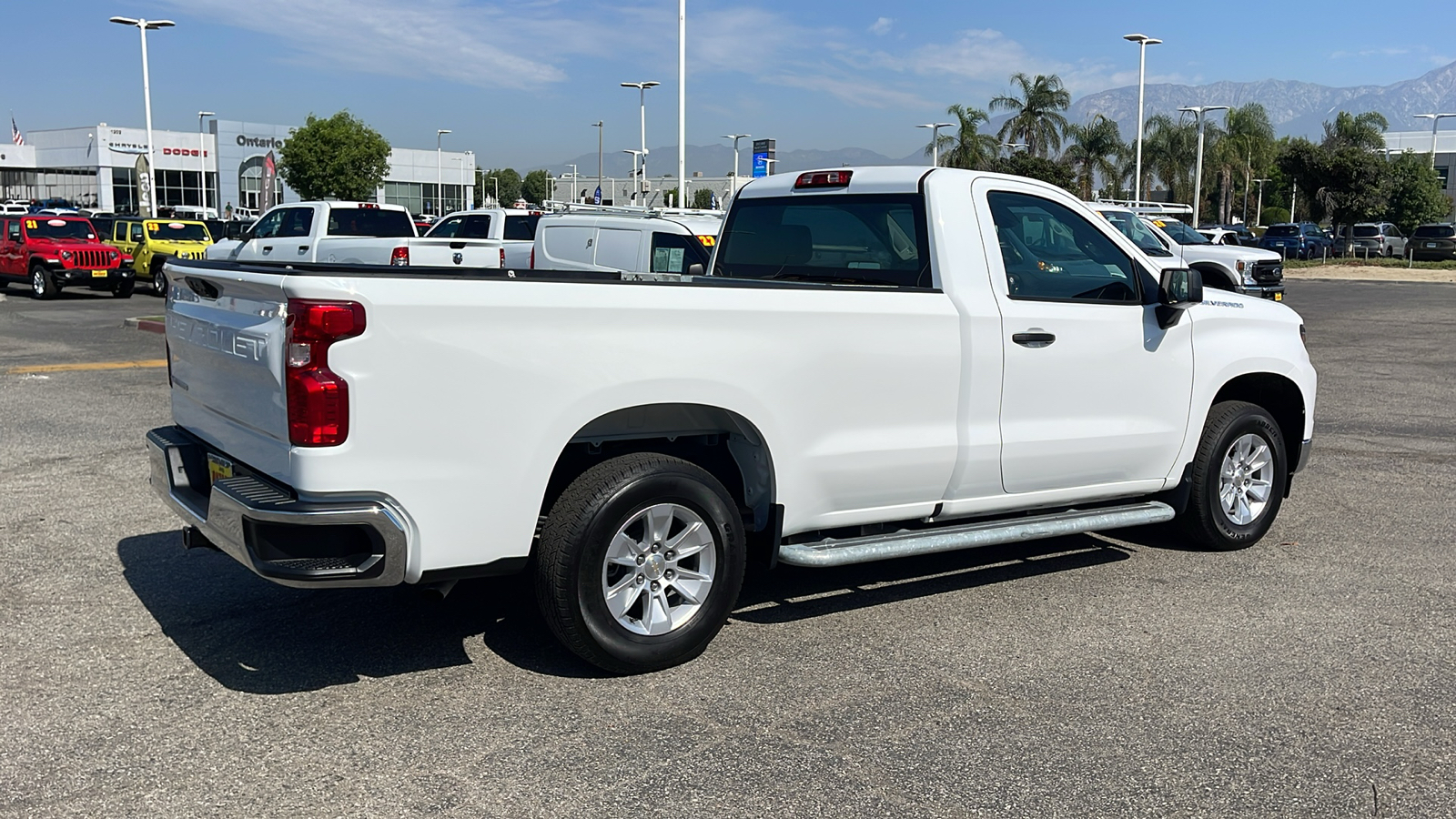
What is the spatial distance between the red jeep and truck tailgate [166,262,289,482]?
2247cm

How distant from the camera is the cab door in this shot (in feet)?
18.3

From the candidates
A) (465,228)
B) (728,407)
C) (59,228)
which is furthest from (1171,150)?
(728,407)

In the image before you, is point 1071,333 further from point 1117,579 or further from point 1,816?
point 1,816

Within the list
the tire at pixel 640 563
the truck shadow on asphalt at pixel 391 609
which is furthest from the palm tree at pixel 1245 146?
the tire at pixel 640 563

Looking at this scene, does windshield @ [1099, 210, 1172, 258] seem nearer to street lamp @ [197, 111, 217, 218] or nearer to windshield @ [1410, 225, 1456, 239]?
windshield @ [1410, 225, 1456, 239]

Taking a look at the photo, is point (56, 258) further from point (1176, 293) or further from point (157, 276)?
point (1176, 293)

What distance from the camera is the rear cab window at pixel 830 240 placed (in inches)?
222

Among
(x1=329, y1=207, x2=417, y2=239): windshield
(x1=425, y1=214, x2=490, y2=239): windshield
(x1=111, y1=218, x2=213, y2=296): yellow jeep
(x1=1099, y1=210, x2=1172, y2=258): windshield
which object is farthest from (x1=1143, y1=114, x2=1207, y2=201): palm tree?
(x1=329, y1=207, x2=417, y2=239): windshield

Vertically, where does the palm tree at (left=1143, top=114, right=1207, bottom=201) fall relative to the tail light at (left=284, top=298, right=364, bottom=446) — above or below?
above

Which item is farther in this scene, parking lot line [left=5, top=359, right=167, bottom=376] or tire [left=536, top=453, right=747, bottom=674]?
parking lot line [left=5, top=359, right=167, bottom=376]

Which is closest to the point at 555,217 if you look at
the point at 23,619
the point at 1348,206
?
the point at 23,619

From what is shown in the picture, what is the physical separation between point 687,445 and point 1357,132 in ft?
243

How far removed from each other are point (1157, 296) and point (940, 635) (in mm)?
2111

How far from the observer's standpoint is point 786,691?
4594 mm
